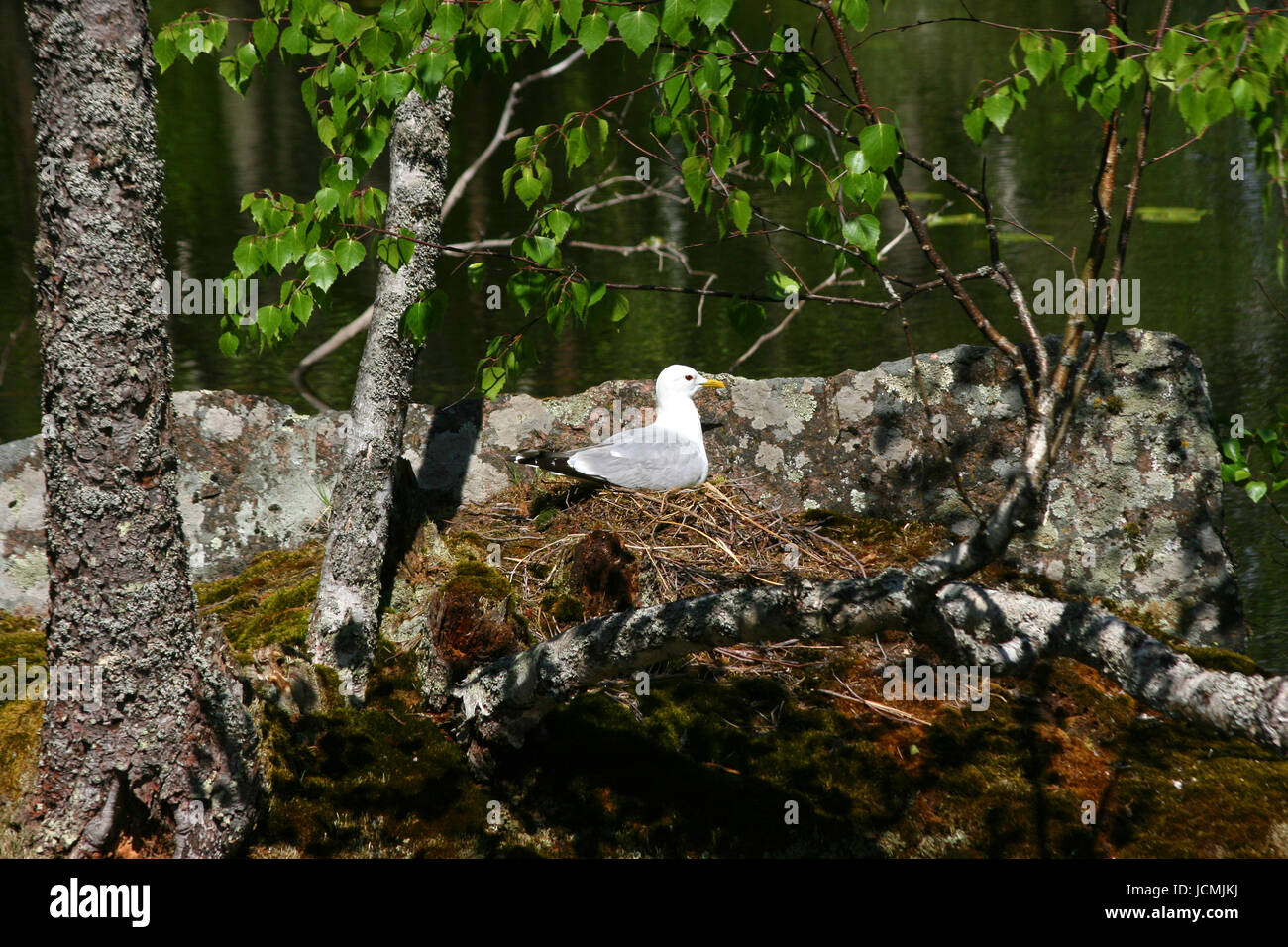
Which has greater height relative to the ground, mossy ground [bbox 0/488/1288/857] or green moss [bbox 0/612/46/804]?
green moss [bbox 0/612/46/804]

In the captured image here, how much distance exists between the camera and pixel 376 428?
173 inches

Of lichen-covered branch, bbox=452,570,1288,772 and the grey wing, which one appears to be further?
the grey wing

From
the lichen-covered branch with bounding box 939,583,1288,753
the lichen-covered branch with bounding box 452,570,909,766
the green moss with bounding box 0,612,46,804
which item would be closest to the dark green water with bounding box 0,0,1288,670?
the green moss with bounding box 0,612,46,804

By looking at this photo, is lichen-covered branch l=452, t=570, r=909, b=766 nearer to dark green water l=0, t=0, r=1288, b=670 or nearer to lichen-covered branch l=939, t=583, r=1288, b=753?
lichen-covered branch l=939, t=583, r=1288, b=753

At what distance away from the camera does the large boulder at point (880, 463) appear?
5312 mm

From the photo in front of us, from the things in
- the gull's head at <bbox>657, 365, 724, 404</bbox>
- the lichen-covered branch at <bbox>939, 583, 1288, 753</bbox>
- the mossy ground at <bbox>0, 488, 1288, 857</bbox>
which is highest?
the gull's head at <bbox>657, 365, 724, 404</bbox>

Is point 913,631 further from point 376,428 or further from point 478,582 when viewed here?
point 376,428

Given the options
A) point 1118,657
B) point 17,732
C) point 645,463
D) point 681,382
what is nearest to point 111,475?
point 17,732

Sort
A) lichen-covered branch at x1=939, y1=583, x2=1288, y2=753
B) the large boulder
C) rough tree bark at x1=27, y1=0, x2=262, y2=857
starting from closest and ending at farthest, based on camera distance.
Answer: lichen-covered branch at x1=939, y1=583, x2=1288, y2=753 → rough tree bark at x1=27, y1=0, x2=262, y2=857 → the large boulder

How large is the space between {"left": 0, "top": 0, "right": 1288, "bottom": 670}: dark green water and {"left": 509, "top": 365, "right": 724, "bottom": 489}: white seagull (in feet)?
6.91

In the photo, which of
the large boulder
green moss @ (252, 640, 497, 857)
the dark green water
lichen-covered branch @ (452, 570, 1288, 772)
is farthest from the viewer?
the dark green water

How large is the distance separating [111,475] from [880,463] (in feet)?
13.1

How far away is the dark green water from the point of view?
9.46 m

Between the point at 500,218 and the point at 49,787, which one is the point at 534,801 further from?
the point at 500,218
